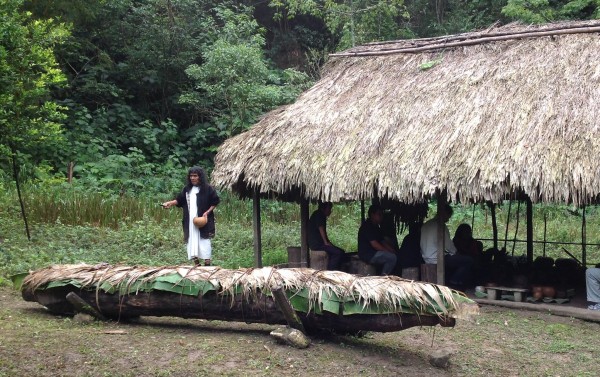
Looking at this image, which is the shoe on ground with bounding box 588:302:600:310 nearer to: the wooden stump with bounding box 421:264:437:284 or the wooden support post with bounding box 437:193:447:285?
the wooden support post with bounding box 437:193:447:285

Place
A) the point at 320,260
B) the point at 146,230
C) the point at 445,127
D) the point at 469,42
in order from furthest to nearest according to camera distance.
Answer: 1. the point at 146,230
2. the point at 469,42
3. the point at 320,260
4. the point at 445,127

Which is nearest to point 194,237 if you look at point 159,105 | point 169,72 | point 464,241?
point 464,241

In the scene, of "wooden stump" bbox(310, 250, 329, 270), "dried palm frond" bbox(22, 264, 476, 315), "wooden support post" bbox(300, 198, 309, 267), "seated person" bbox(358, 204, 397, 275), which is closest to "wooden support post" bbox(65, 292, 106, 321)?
"dried palm frond" bbox(22, 264, 476, 315)

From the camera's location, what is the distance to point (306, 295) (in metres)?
6.82

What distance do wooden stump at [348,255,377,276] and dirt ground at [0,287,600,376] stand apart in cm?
216

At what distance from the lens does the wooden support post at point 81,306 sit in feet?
24.1

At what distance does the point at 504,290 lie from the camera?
9820mm

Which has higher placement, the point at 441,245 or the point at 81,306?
the point at 441,245

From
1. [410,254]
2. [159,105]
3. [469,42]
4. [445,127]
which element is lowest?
[410,254]

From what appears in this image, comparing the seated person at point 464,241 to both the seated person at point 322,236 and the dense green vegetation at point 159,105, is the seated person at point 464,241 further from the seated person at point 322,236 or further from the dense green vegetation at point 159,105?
the dense green vegetation at point 159,105

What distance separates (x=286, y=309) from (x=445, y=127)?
158 inches

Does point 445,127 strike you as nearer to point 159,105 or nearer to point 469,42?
point 469,42

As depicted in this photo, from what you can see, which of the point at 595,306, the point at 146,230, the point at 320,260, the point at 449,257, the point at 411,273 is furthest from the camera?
the point at 146,230

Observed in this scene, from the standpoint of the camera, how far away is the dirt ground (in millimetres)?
6316
